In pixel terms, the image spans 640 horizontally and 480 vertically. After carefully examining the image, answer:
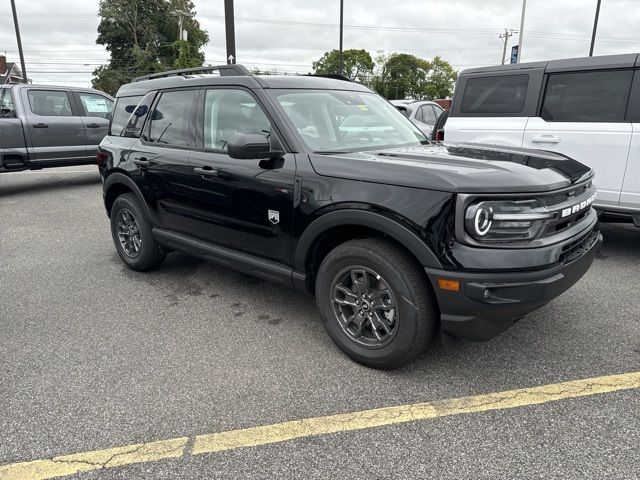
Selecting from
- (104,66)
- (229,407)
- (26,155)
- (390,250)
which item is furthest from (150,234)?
(104,66)

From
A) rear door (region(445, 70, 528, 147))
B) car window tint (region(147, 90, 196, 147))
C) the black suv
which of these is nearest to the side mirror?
the black suv

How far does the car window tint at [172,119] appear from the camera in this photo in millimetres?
4016

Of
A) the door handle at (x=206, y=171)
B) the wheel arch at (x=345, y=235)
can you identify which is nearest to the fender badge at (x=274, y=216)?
the wheel arch at (x=345, y=235)

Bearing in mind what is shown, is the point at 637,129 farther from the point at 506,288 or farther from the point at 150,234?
the point at 150,234

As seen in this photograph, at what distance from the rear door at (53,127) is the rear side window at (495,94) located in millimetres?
7767

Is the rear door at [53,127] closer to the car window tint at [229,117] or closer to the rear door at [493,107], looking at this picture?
the car window tint at [229,117]

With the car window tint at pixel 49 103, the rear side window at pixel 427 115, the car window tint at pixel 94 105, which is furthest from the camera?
the rear side window at pixel 427 115

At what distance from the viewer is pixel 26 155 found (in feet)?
30.3

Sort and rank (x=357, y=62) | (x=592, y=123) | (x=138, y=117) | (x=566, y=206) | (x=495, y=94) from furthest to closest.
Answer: (x=357, y=62) < (x=495, y=94) < (x=592, y=123) < (x=138, y=117) < (x=566, y=206)

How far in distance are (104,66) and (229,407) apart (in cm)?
5828

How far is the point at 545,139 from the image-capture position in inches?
208

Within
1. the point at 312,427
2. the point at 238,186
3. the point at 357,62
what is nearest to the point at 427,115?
the point at 238,186

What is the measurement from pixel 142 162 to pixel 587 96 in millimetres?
4513

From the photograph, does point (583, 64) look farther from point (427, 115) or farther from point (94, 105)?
point (94, 105)
